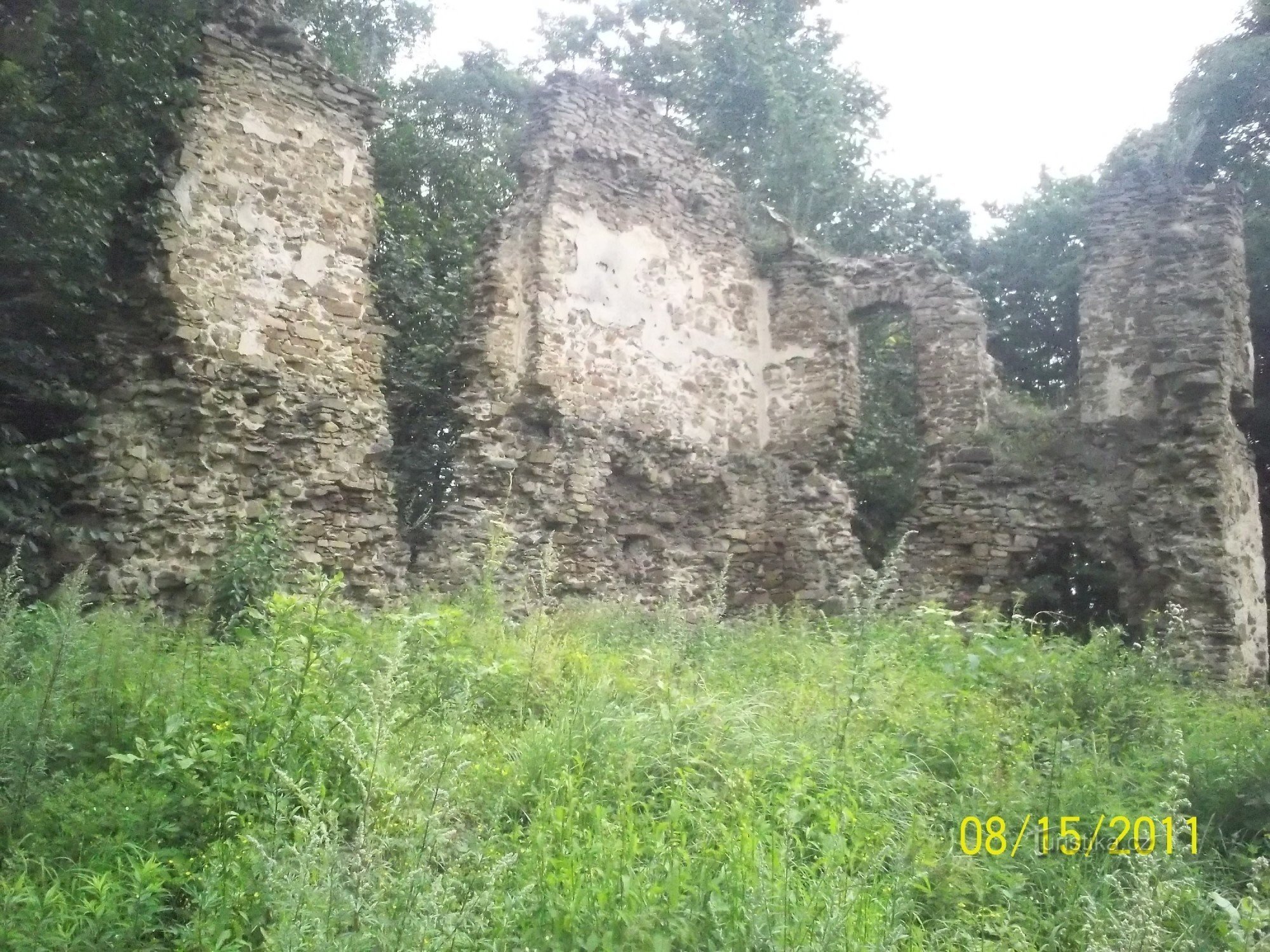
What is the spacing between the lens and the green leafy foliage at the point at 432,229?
11125 millimetres

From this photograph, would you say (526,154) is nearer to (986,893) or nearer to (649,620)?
(649,620)

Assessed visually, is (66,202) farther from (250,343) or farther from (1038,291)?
(1038,291)

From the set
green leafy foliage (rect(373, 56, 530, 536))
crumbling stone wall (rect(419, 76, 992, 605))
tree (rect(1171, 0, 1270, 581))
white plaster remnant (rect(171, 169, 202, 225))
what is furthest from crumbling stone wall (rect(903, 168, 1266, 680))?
white plaster remnant (rect(171, 169, 202, 225))

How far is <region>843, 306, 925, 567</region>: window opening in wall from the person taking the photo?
1447 cm

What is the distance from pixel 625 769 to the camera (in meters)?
3.82

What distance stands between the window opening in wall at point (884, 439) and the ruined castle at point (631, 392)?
261cm

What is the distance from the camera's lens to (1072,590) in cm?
1139

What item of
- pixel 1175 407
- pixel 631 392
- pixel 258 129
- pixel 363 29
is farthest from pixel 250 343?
pixel 363 29

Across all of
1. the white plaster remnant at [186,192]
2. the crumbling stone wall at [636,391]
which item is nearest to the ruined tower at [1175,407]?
the crumbling stone wall at [636,391]

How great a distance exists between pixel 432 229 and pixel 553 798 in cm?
1118

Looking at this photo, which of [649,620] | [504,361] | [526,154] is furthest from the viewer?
[526,154]

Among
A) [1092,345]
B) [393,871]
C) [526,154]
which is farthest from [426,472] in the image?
[393,871]

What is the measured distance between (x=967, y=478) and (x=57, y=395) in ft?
27.5
